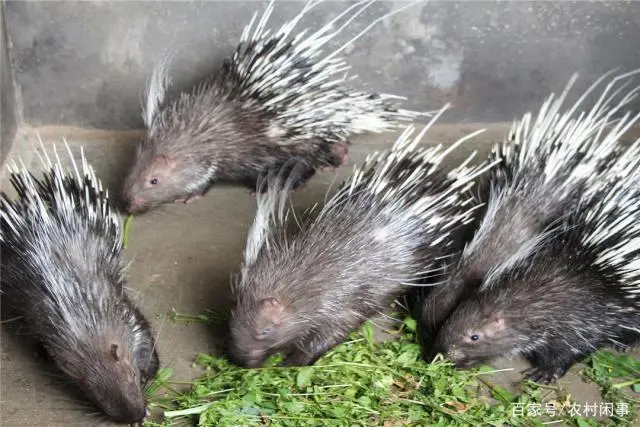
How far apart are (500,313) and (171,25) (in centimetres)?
209

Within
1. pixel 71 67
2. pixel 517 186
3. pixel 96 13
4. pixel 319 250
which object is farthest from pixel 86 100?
pixel 517 186

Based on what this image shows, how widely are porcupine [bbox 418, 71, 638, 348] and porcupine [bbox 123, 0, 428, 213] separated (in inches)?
33.2

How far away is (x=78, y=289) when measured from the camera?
8.00ft

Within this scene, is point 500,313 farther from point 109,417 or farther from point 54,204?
point 54,204

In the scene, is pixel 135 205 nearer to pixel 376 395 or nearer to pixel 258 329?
pixel 258 329

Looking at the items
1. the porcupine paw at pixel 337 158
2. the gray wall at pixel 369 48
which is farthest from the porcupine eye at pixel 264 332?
the gray wall at pixel 369 48

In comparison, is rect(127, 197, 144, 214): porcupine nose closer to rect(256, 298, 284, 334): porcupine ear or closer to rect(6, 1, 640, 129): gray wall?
rect(6, 1, 640, 129): gray wall

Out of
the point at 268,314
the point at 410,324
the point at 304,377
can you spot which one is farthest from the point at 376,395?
the point at 268,314

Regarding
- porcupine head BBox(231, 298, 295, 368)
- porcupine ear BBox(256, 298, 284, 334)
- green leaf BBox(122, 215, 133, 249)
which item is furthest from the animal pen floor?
porcupine ear BBox(256, 298, 284, 334)

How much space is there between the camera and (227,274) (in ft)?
10.2

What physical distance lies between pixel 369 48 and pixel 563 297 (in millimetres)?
1700

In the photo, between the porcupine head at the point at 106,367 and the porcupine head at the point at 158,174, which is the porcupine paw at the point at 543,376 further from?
the porcupine head at the point at 158,174

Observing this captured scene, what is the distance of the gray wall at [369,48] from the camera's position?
3645mm

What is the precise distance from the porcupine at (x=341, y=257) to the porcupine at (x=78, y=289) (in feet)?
1.19
